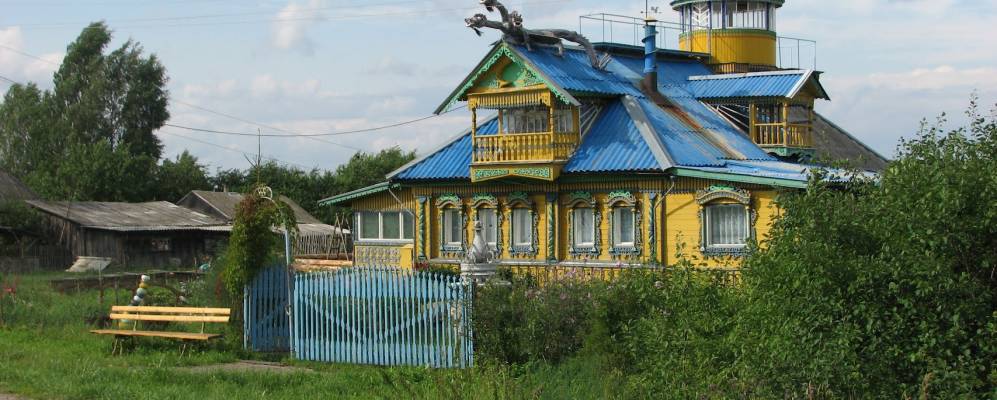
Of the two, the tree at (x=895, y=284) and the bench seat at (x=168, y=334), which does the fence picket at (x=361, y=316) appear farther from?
the tree at (x=895, y=284)

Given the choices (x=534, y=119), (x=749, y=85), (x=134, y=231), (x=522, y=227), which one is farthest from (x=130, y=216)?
(x=749, y=85)

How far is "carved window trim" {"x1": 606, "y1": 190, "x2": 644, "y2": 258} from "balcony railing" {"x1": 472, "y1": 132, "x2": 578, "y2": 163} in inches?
61.2

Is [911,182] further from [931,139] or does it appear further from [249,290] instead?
[249,290]

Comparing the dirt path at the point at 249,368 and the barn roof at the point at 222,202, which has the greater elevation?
the barn roof at the point at 222,202

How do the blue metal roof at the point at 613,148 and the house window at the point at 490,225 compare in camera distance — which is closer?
the blue metal roof at the point at 613,148

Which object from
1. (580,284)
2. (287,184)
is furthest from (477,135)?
(287,184)

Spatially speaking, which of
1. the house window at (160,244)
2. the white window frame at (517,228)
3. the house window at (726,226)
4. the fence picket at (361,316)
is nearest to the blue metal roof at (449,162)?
the white window frame at (517,228)

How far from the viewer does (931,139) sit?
11.2m

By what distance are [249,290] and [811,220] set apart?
1013 centimetres

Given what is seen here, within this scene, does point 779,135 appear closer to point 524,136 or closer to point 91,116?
point 524,136

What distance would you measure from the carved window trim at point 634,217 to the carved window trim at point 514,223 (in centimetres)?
199

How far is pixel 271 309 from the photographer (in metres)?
18.7

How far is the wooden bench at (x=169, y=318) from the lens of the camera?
692 inches

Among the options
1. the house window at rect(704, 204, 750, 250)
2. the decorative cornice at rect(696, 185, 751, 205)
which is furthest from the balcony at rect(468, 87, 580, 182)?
the house window at rect(704, 204, 750, 250)
